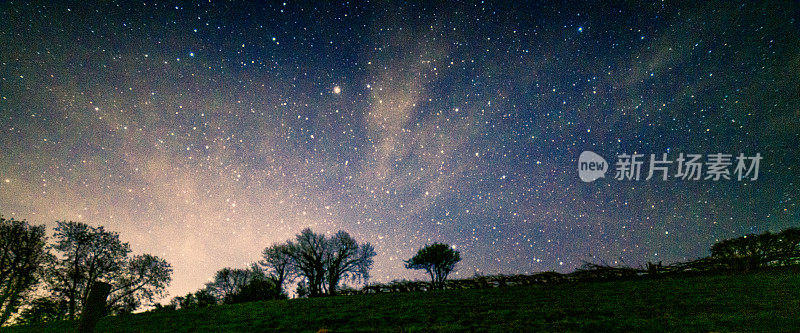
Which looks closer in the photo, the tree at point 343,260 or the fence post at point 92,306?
the fence post at point 92,306

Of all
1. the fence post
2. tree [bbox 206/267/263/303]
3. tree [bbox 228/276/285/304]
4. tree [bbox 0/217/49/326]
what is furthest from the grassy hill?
tree [bbox 206/267/263/303]

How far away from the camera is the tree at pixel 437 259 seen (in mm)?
38094

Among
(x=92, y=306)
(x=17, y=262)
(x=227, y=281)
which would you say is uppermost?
(x=92, y=306)

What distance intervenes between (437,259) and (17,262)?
4133 cm

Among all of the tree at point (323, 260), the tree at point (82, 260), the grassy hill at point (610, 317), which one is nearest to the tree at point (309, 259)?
the tree at point (323, 260)

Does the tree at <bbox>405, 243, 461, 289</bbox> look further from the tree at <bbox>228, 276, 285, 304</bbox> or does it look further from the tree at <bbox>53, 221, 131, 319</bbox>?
the tree at <bbox>53, 221, 131, 319</bbox>

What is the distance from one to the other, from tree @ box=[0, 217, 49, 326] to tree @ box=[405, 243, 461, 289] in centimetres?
3891

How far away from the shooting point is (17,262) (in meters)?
22.1

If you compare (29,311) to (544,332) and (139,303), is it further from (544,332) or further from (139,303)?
(544,332)

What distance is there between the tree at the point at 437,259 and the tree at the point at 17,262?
38.9 metres

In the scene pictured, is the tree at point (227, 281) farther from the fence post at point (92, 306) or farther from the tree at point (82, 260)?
the fence post at point (92, 306)

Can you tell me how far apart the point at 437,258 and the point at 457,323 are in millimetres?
33483

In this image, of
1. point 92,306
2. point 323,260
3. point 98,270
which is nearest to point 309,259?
point 323,260

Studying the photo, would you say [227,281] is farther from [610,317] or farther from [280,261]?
[610,317]
